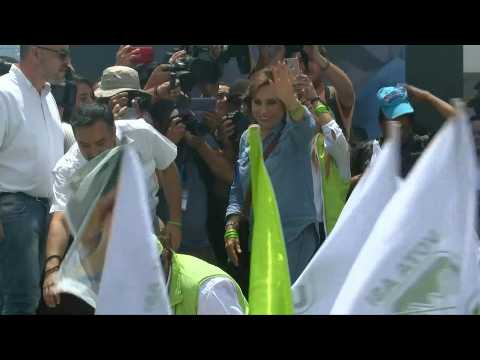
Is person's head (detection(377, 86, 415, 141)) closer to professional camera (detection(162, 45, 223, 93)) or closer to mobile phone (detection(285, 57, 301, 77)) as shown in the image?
mobile phone (detection(285, 57, 301, 77))

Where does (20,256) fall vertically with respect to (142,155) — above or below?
below

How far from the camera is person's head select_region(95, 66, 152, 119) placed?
5.61m

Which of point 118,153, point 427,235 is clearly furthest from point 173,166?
point 427,235

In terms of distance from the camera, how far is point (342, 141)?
514cm

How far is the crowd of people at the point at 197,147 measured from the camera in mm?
4988

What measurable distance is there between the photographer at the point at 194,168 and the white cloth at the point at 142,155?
33 cm

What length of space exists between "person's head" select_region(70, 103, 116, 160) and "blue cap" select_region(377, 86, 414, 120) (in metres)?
1.32

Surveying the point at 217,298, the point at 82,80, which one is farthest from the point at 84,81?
the point at 217,298

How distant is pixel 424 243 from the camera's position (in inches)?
116

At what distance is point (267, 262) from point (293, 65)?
2.19 metres

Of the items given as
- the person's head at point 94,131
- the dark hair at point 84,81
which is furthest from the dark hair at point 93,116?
the dark hair at point 84,81

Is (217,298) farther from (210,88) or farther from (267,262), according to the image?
(210,88)

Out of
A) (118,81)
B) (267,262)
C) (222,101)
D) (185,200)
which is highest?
(118,81)
